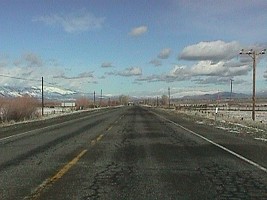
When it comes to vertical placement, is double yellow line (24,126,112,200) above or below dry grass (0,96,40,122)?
below

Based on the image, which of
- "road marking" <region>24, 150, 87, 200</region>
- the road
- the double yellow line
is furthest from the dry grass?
"road marking" <region>24, 150, 87, 200</region>

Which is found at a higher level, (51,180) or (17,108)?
(17,108)

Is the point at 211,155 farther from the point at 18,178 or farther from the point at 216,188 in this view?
the point at 18,178

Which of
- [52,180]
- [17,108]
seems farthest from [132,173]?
[17,108]

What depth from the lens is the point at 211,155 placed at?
1369 cm

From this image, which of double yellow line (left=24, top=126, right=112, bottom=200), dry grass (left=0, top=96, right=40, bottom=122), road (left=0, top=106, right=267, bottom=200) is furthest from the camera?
dry grass (left=0, top=96, right=40, bottom=122)

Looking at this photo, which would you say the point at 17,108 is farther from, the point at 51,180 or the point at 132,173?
the point at 51,180

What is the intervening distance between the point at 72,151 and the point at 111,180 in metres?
5.95

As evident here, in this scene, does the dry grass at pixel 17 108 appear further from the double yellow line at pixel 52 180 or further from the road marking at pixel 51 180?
the road marking at pixel 51 180

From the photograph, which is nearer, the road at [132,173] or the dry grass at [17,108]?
the road at [132,173]

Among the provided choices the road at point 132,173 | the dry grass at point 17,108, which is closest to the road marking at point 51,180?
the road at point 132,173

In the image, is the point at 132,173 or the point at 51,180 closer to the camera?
the point at 51,180

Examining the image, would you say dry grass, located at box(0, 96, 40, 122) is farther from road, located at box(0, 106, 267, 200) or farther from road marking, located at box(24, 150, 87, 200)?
road marking, located at box(24, 150, 87, 200)

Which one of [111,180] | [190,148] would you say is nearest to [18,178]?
[111,180]
